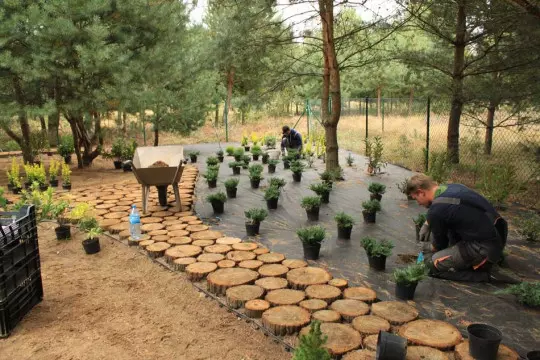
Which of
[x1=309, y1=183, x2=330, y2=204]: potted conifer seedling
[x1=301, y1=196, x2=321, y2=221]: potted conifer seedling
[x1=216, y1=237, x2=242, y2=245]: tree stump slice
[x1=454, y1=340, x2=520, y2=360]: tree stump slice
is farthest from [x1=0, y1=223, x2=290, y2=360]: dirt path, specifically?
[x1=309, y1=183, x2=330, y2=204]: potted conifer seedling

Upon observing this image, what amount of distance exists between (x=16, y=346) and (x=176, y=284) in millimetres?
1266

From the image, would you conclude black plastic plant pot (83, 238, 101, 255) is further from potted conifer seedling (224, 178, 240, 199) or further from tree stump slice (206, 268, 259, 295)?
potted conifer seedling (224, 178, 240, 199)

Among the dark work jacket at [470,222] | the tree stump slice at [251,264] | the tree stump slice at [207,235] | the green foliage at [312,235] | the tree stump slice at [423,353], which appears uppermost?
the dark work jacket at [470,222]

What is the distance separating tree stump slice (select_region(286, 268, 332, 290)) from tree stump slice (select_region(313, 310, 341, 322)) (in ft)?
1.45

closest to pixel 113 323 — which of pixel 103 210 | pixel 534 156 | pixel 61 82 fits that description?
pixel 103 210

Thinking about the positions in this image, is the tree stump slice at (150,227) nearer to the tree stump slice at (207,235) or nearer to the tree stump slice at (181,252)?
the tree stump slice at (207,235)

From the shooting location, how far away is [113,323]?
305 centimetres

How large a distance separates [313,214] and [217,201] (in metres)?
1.33

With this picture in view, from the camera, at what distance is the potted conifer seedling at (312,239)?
13.0 ft

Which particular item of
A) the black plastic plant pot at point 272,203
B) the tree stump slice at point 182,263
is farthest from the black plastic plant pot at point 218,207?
the tree stump slice at point 182,263

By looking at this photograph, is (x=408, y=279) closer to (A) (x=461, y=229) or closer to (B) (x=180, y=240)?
(A) (x=461, y=229)

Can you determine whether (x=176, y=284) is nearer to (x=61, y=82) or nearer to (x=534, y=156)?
(x=534, y=156)

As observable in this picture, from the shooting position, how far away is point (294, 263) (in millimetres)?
3840

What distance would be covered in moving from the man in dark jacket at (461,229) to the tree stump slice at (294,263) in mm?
1090
